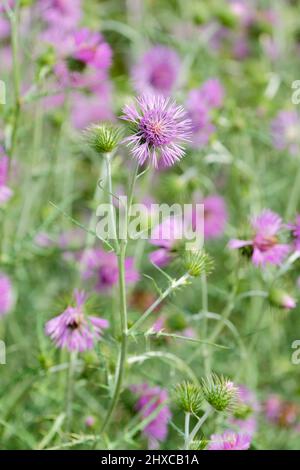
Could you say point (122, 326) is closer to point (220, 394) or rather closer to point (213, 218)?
point (220, 394)

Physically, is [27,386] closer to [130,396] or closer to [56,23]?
[130,396]

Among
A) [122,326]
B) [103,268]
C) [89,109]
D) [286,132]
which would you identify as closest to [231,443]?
[122,326]

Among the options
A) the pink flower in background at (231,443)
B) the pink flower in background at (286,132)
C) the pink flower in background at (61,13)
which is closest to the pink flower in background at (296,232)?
the pink flower in background at (231,443)

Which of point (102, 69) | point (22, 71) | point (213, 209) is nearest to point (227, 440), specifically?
point (213, 209)

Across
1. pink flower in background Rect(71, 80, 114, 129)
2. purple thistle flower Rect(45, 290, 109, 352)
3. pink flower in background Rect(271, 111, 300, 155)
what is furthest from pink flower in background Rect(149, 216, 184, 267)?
pink flower in background Rect(71, 80, 114, 129)

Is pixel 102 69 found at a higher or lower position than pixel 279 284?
higher
